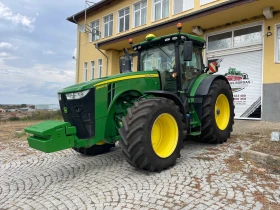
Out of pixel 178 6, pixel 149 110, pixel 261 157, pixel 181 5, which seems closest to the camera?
pixel 149 110

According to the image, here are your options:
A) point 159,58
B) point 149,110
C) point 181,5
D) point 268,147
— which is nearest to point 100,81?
point 149,110

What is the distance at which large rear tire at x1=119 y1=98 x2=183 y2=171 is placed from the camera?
3836mm

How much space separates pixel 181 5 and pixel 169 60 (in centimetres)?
932

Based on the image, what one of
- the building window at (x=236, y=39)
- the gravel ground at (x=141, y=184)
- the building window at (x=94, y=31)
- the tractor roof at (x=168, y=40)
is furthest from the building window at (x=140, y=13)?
the gravel ground at (x=141, y=184)

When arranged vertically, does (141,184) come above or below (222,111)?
below

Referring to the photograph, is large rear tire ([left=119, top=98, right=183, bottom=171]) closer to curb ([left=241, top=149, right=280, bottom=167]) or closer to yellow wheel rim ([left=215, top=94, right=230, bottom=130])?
curb ([left=241, top=149, right=280, bottom=167])

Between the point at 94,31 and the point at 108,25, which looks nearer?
the point at 108,25

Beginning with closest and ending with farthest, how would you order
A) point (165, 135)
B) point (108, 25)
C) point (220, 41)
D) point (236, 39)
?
Result: 1. point (165, 135)
2. point (236, 39)
3. point (220, 41)
4. point (108, 25)

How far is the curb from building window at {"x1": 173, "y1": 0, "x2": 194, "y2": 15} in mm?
9977

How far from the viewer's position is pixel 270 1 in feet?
28.6

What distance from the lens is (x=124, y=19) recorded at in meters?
17.8

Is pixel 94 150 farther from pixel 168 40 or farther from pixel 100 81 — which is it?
pixel 168 40

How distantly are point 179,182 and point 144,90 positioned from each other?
202 cm

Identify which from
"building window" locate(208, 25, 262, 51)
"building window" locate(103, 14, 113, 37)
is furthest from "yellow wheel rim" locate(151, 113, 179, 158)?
"building window" locate(103, 14, 113, 37)
